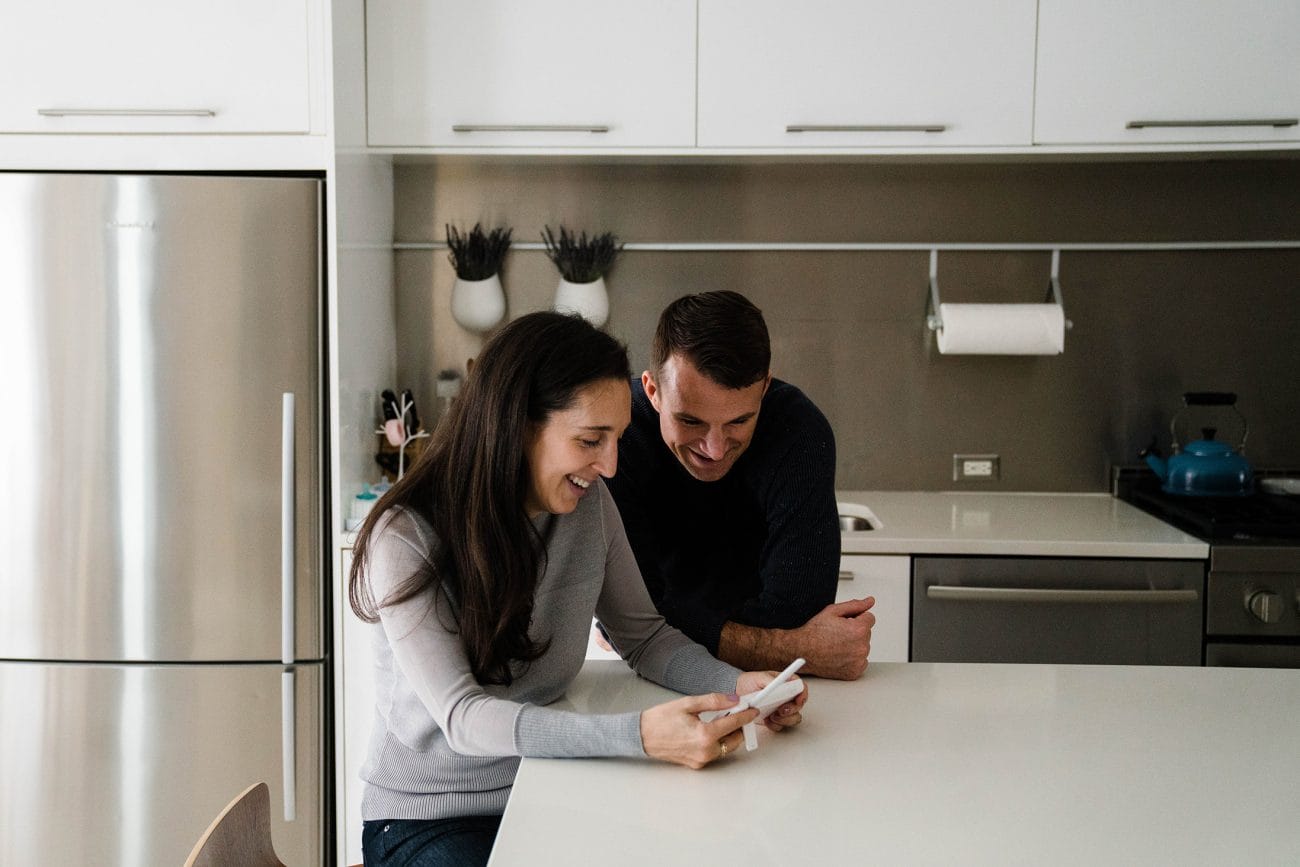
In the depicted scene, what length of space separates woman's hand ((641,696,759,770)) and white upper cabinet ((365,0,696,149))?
1.76 m

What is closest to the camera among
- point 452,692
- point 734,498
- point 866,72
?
point 452,692

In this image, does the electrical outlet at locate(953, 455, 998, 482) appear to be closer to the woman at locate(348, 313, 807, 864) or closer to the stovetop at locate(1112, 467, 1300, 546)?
the stovetop at locate(1112, 467, 1300, 546)

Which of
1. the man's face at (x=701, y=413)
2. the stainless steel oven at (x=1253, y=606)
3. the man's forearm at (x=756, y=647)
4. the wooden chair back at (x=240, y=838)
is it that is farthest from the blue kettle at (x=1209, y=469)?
the wooden chair back at (x=240, y=838)

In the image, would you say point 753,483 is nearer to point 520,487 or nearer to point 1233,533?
point 520,487

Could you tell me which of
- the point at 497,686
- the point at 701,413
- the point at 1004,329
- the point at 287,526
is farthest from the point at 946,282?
the point at 497,686

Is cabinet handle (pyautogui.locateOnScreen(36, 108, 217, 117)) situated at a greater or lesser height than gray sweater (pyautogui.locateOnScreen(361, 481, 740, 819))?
greater

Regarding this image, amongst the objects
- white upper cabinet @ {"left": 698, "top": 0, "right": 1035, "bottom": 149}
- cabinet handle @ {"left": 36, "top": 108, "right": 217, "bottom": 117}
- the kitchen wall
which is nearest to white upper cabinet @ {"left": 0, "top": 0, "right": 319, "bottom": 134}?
cabinet handle @ {"left": 36, "top": 108, "right": 217, "bottom": 117}

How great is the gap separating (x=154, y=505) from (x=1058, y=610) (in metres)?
1.93

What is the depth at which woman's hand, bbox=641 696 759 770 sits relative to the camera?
3.91 feet

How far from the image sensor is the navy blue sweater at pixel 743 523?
1.65m

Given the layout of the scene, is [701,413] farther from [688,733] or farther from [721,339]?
[688,733]

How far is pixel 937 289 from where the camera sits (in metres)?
3.05

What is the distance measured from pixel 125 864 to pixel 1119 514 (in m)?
2.36

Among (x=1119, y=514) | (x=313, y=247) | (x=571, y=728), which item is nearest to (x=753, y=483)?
(x=571, y=728)
